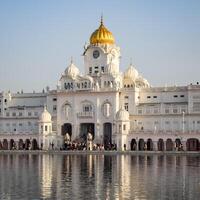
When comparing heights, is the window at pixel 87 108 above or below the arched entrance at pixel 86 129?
above

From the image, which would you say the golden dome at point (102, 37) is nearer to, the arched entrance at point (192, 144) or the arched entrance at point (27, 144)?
the arched entrance at point (27, 144)

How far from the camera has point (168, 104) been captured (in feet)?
297

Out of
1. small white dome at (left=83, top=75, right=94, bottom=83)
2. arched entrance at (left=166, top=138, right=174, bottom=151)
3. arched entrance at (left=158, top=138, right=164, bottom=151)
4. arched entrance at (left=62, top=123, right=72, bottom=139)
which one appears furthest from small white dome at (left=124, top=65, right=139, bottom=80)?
arched entrance at (left=166, top=138, right=174, bottom=151)

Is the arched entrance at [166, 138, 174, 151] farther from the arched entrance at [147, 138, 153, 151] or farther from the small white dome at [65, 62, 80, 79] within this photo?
the small white dome at [65, 62, 80, 79]

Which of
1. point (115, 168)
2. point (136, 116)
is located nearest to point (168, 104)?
point (136, 116)

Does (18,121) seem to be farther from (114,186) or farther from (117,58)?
(114,186)

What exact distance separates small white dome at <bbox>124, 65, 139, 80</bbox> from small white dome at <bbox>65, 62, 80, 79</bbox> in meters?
7.92

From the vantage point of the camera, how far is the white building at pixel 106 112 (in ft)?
285

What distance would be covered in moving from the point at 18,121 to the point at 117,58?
62.7 feet

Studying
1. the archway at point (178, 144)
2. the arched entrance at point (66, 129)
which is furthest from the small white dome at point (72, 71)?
the archway at point (178, 144)

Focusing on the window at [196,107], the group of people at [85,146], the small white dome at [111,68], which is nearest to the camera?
the group of people at [85,146]

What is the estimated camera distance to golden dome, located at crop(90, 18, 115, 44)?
97188 millimetres

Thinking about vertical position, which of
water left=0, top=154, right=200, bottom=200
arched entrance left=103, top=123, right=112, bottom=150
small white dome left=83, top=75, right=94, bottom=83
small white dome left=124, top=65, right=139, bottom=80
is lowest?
water left=0, top=154, right=200, bottom=200

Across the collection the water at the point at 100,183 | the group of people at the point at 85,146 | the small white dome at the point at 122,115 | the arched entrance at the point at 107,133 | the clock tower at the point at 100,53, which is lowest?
the water at the point at 100,183
